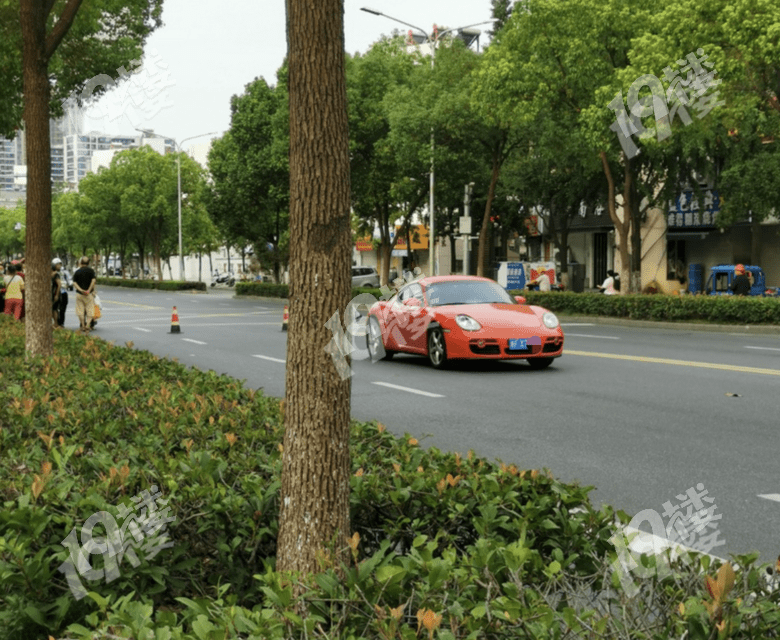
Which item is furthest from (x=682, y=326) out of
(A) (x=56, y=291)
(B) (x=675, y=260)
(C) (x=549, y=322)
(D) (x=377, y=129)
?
(B) (x=675, y=260)

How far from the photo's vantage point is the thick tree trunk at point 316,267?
3369mm

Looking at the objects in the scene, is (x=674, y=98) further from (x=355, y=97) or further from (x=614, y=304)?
(x=355, y=97)

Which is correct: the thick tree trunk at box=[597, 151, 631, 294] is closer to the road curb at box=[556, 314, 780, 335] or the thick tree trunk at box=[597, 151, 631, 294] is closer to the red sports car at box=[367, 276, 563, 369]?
the road curb at box=[556, 314, 780, 335]

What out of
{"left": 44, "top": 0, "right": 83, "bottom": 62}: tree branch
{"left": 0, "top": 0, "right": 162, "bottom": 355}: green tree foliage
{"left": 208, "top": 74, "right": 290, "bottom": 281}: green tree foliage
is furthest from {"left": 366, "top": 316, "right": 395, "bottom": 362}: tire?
{"left": 208, "top": 74, "right": 290, "bottom": 281}: green tree foliage

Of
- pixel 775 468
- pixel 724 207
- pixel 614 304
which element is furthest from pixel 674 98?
pixel 775 468

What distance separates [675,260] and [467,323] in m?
34.5

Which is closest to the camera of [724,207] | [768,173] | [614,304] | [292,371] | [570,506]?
[292,371]

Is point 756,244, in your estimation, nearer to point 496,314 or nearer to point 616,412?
point 496,314

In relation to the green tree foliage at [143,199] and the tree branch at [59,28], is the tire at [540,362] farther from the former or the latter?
the green tree foliage at [143,199]

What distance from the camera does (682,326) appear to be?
→ 82.9ft

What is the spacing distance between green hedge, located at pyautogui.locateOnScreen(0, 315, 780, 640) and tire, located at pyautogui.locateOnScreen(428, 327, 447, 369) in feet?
29.4

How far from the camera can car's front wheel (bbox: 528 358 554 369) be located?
48.2 ft

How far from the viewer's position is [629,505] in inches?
244

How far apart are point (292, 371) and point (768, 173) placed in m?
30.9
